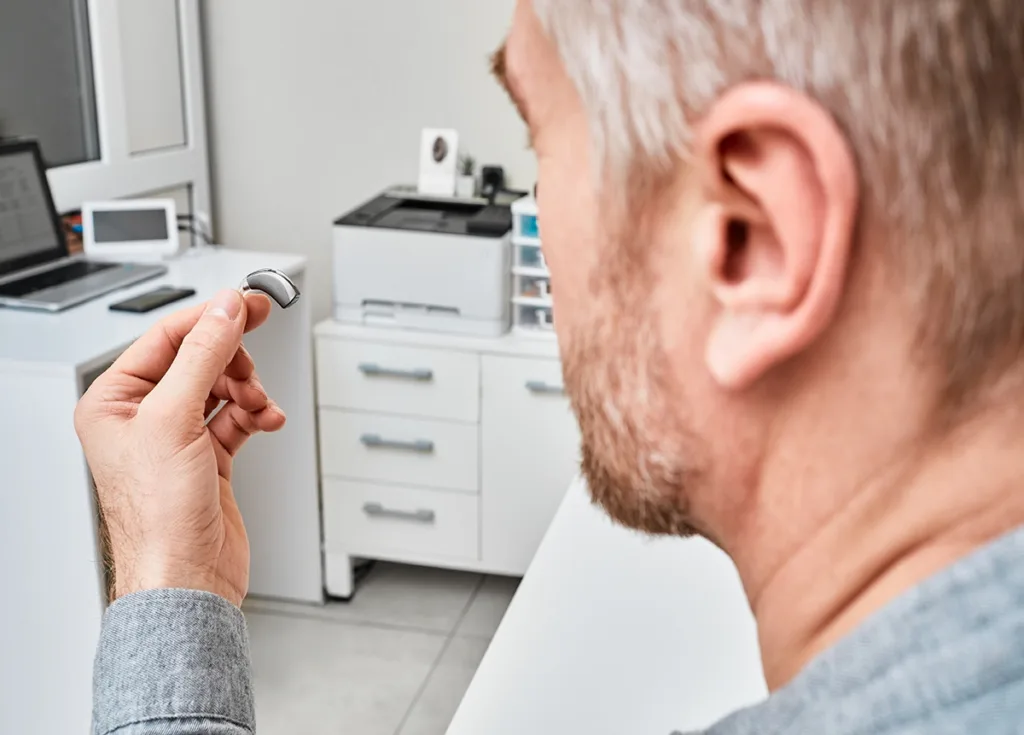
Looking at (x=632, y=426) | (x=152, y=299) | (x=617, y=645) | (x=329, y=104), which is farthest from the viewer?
(x=329, y=104)

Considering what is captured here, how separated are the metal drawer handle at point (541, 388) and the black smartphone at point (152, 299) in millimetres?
754

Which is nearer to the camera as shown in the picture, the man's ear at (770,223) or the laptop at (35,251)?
the man's ear at (770,223)

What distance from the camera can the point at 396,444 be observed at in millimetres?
2312

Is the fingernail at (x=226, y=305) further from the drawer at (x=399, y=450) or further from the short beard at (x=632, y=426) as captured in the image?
the drawer at (x=399, y=450)

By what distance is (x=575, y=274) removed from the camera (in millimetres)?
557

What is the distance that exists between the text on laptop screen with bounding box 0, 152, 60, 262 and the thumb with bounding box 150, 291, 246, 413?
125 centimetres

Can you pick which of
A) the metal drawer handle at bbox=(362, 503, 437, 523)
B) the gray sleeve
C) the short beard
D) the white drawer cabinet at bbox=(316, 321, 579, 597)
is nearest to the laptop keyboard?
the white drawer cabinet at bbox=(316, 321, 579, 597)

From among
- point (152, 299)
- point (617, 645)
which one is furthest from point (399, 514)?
point (617, 645)

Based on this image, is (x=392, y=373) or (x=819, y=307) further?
(x=392, y=373)

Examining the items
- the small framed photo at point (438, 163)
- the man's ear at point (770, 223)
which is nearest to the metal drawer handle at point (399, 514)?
the small framed photo at point (438, 163)

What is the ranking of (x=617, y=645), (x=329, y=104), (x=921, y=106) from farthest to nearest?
(x=329, y=104)
(x=617, y=645)
(x=921, y=106)

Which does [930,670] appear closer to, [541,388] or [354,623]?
[541,388]

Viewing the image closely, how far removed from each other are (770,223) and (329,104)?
7.61ft

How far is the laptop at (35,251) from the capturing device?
1.86m
